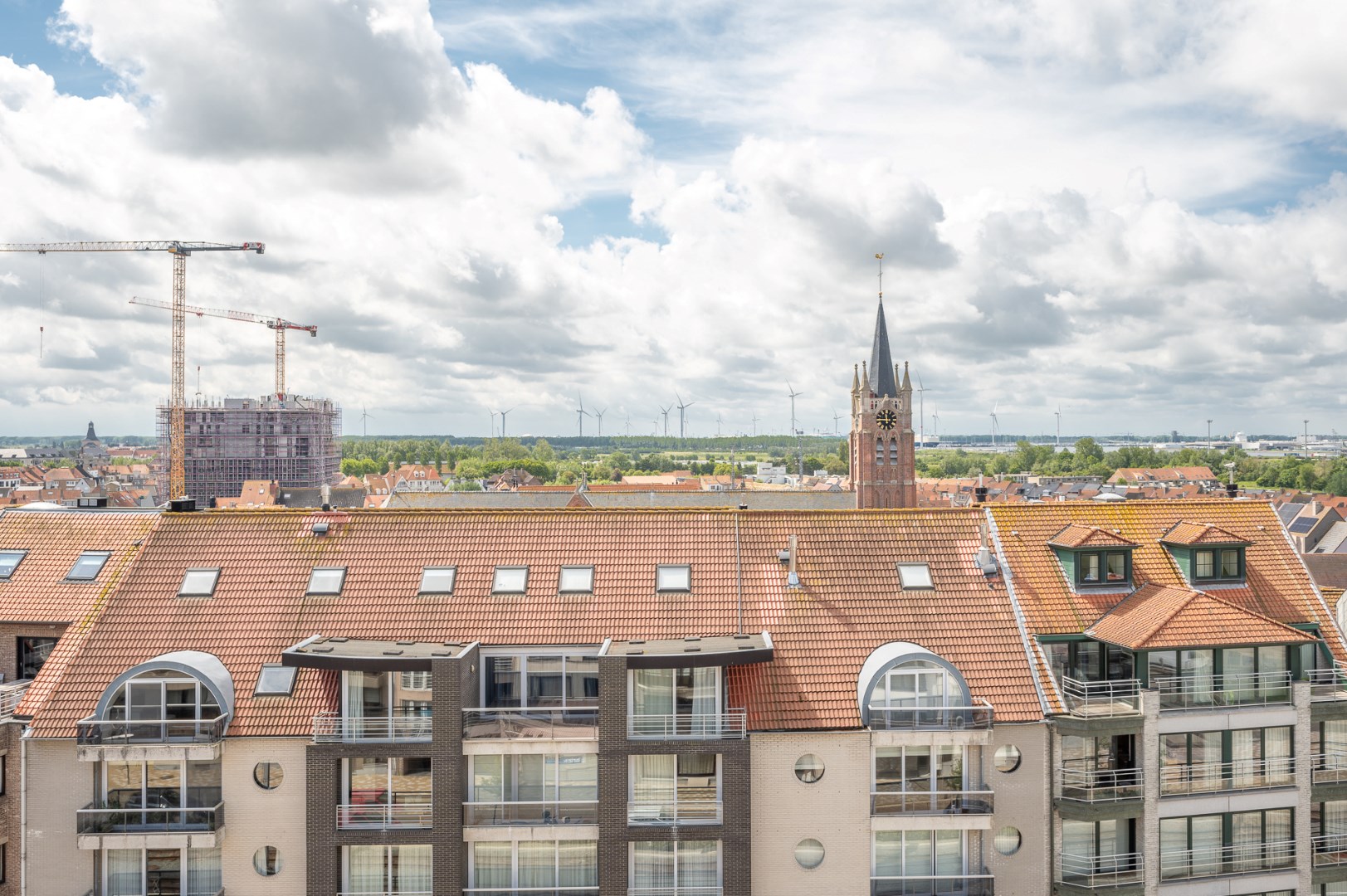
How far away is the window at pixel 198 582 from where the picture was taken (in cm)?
2688

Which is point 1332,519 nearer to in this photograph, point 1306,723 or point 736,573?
point 1306,723

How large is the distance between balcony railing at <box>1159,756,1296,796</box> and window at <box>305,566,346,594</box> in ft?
75.4

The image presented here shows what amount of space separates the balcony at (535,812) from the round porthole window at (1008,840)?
10.4m

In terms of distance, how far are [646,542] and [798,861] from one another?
9742 millimetres

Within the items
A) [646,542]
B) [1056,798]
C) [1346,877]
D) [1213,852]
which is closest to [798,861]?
[1056,798]

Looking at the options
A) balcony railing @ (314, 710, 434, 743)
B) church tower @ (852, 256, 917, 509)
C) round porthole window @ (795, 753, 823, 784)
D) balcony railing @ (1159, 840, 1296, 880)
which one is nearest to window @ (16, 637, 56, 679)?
balcony railing @ (314, 710, 434, 743)

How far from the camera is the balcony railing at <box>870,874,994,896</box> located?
24047mm

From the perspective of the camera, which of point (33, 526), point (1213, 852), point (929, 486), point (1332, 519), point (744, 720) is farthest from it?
point (929, 486)

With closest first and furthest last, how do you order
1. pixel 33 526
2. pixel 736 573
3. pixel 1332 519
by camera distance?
pixel 736 573 → pixel 33 526 → pixel 1332 519

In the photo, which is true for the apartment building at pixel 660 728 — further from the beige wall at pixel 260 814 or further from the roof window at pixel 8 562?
the roof window at pixel 8 562

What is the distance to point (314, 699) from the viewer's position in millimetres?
24266

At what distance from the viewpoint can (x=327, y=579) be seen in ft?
89.5

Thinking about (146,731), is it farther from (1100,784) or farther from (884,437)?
(884,437)

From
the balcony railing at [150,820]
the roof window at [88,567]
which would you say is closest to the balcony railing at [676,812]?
the balcony railing at [150,820]
